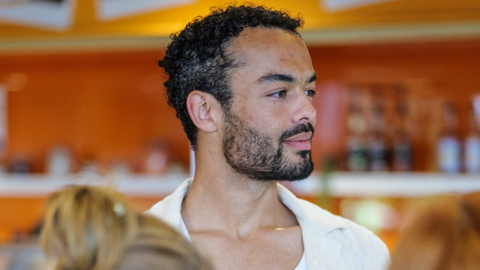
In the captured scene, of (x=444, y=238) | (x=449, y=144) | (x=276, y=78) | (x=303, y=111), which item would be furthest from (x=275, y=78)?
(x=449, y=144)

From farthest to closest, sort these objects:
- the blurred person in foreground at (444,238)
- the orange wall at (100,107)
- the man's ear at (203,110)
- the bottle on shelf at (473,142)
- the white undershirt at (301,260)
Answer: the orange wall at (100,107), the bottle on shelf at (473,142), the man's ear at (203,110), the white undershirt at (301,260), the blurred person in foreground at (444,238)

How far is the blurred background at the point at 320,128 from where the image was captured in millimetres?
3375

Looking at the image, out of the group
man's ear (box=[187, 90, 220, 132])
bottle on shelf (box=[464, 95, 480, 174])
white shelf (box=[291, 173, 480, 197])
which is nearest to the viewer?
man's ear (box=[187, 90, 220, 132])

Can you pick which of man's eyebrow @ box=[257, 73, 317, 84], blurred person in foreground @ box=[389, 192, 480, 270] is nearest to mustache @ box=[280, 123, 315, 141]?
man's eyebrow @ box=[257, 73, 317, 84]

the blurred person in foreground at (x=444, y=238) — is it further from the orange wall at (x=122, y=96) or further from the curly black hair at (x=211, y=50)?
the orange wall at (x=122, y=96)

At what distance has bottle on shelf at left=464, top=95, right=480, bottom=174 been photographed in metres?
3.33

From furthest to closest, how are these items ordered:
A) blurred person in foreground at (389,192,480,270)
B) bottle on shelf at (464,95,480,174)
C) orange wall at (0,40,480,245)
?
1. orange wall at (0,40,480,245)
2. bottle on shelf at (464,95,480,174)
3. blurred person in foreground at (389,192,480,270)

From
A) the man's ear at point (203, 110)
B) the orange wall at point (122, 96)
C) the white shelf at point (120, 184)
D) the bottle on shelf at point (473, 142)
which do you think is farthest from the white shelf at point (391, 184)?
the man's ear at point (203, 110)

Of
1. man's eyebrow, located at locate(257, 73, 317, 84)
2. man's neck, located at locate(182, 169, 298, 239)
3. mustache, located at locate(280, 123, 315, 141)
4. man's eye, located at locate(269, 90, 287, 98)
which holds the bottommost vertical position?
man's neck, located at locate(182, 169, 298, 239)

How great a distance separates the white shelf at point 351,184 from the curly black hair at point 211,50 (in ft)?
4.99

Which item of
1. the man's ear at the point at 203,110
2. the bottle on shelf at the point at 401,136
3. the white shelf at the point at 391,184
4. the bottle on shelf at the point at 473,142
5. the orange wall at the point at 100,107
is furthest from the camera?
the orange wall at the point at 100,107

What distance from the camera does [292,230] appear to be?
1.54 m

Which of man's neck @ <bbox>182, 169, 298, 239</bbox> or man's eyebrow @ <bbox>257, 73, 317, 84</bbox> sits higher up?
man's eyebrow @ <bbox>257, 73, 317, 84</bbox>

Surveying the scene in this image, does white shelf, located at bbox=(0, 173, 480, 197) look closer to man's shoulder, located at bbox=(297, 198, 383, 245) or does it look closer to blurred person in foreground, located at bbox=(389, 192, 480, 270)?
man's shoulder, located at bbox=(297, 198, 383, 245)
